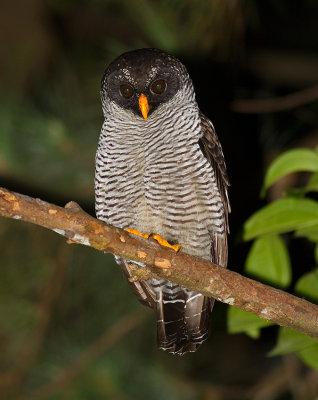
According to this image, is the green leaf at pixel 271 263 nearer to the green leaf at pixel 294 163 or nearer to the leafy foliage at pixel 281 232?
the leafy foliage at pixel 281 232

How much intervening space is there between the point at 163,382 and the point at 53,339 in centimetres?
105

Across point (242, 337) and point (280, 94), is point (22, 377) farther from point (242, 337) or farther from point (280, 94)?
point (280, 94)

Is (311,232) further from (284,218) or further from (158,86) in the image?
(158,86)

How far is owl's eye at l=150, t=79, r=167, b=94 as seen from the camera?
3.65 meters

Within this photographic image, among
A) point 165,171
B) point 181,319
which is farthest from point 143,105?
point 181,319

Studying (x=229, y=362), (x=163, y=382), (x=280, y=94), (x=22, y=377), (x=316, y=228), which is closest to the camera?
(x=316, y=228)

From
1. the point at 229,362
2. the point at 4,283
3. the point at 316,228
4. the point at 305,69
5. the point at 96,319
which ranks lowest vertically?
the point at 229,362

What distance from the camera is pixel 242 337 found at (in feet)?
19.5

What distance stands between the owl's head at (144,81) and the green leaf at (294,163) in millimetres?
1034

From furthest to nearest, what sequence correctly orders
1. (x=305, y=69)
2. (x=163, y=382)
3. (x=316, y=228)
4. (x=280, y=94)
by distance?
(x=280, y=94)
(x=305, y=69)
(x=163, y=382)
(x=316, y=228)

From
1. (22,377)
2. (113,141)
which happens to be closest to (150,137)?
(113,141)

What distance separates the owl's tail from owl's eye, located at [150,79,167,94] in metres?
1.32

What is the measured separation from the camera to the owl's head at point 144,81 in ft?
11.6

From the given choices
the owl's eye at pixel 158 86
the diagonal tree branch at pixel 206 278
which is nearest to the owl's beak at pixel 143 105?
the owl's eye at pixel 158 86
